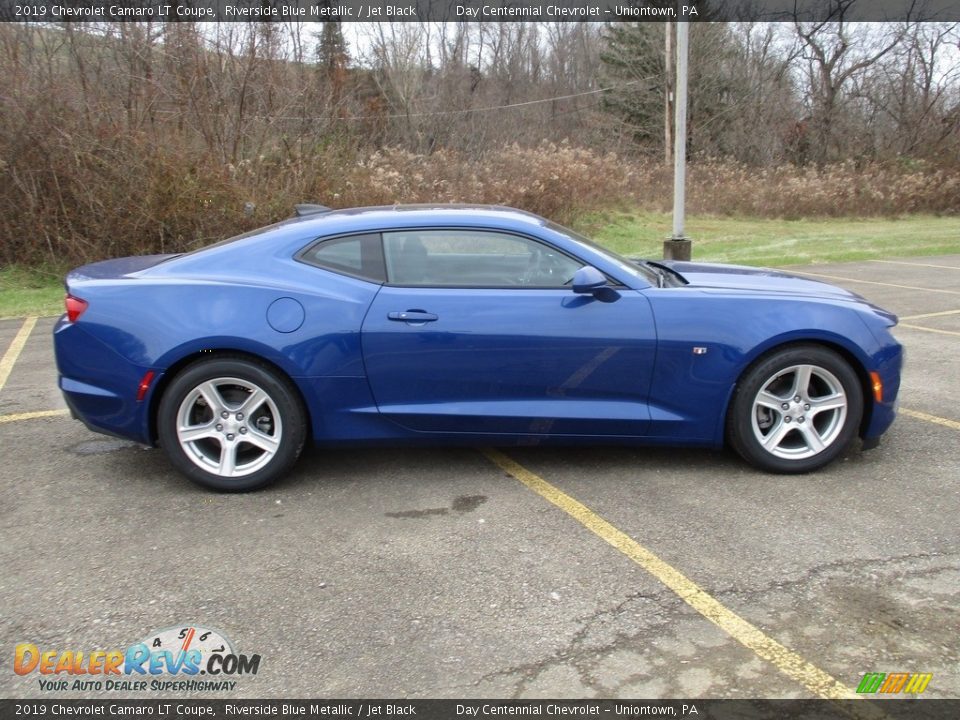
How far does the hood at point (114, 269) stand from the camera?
4.37 m

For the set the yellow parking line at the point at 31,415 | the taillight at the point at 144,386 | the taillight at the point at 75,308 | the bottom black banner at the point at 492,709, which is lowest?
the bottom black banner at the point at 492,709

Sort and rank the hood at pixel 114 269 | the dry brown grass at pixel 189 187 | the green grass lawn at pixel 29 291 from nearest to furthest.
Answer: the hood at pixel 114 269 → the green grass lawn at pixel 29 291 → the dry brown grass at pixel 189 187

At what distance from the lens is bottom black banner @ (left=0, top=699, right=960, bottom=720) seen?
8.04ft

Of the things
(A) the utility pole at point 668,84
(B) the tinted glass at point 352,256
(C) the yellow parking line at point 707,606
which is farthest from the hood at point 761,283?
(A) the utility pole at point 668,84

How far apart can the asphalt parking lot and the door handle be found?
34.9 inches

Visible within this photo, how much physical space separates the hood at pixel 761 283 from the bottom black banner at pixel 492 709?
7.93 feet

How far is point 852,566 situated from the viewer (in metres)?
3.32

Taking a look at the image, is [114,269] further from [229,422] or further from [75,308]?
[229,422]

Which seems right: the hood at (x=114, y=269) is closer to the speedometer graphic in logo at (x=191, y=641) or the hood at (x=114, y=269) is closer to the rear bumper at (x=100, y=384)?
the rear bumper at (x=100, y=384)

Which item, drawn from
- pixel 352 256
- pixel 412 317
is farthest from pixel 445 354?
pixel 352 256

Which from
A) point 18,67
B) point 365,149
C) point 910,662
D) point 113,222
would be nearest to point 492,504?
point 910,662

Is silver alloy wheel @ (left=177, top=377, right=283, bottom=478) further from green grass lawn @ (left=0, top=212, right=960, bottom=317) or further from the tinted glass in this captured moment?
green grass lawn @ (left=0, top=212, right=960, bottom=317)

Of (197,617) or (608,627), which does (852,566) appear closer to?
(608,627)

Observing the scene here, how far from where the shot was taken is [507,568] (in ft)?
10.9
